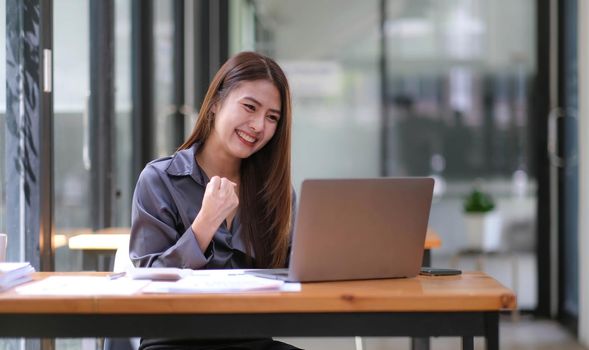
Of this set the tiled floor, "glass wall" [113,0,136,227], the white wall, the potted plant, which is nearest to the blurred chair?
"glass wall" [113,0,136,227]

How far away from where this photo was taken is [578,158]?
544 cm

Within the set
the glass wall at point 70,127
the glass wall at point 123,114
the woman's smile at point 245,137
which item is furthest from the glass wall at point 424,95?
the woman's smile at point 245,137

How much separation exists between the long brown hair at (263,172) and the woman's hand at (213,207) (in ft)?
0.83

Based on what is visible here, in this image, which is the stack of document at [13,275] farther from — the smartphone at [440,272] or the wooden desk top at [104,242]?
the wooden desk top at [104,242]

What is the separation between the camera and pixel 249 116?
234 centimetres

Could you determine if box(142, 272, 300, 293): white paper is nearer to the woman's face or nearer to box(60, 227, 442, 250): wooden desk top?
the woman's face

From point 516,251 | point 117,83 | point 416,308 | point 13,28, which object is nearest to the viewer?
point 416,308

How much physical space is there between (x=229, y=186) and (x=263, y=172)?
365 mm

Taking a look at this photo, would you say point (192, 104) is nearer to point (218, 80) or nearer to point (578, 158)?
point (578, 158)

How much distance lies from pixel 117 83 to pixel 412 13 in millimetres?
2733

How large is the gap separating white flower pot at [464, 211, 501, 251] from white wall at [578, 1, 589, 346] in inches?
31.3

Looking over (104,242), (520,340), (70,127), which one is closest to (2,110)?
(104,242)

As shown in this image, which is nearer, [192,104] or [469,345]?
[469,345]

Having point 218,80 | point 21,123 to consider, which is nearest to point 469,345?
point 218,80
